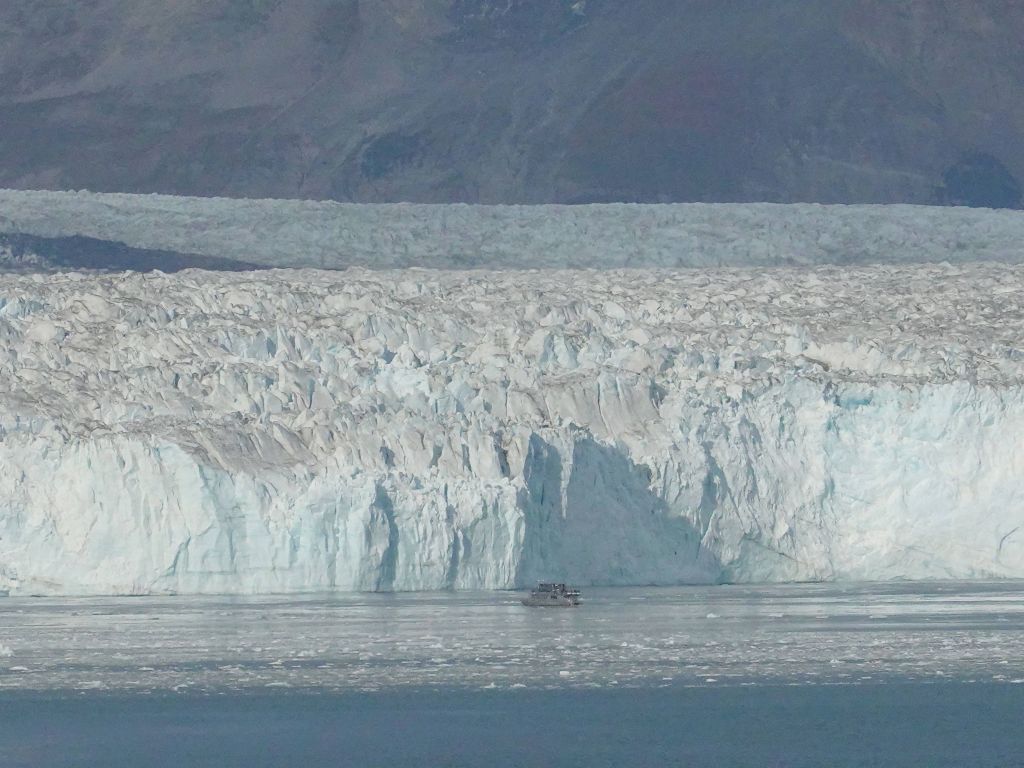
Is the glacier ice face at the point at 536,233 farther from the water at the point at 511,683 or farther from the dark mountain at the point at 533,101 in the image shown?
the dark mountain at the point at 533,101

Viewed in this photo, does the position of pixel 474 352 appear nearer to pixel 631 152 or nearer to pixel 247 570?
pixel 247 570

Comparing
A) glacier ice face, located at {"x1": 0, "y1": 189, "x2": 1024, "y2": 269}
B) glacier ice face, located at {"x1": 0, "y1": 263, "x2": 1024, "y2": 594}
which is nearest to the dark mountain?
glacier ice face, located at {"x1": 0, "y1": 189, "x2": 1024, "y2": 269}

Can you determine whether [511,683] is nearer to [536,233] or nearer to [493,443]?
[493,443]

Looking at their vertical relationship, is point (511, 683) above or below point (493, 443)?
below

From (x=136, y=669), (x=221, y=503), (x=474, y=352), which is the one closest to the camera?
(x=136, y=669)

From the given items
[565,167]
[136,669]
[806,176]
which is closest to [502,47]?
[565,167]

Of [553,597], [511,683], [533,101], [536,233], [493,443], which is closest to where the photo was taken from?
[511,683]

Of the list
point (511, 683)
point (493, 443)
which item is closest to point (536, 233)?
point (493, 443)
